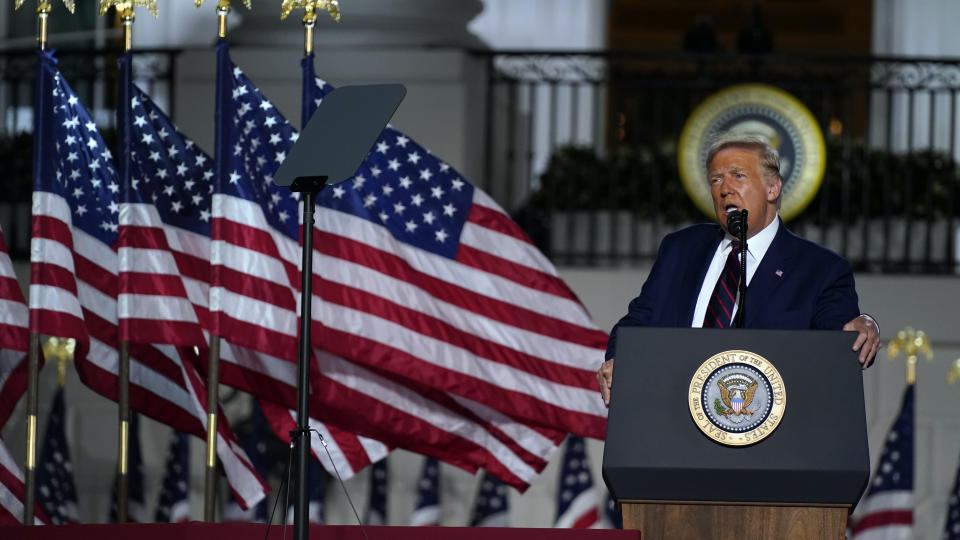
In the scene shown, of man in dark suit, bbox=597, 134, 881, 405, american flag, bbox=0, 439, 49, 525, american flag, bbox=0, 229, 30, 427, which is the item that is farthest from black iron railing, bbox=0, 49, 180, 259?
man in dark suit, bbox=597, 134, 881, 405

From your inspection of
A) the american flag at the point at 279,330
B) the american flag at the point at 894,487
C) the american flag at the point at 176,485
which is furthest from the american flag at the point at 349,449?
the american flag at the point at 894,487

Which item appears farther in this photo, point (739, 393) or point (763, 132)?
point (763, 132)

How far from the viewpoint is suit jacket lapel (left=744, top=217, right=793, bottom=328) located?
375 cm

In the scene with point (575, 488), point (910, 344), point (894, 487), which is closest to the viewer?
point (894, 487)

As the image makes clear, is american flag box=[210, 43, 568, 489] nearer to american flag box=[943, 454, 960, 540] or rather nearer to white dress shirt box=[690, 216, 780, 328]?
white dress shirt box=[690, 216, 780, 328]

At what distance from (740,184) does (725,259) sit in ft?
0.73

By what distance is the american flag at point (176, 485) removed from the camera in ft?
26.5

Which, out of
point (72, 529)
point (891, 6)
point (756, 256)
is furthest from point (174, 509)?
point (891, 6)

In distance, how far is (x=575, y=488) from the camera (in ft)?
27.0

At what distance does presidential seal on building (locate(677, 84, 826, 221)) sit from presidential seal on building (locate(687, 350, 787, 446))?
5605mm

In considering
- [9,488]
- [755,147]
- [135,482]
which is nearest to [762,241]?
[755,147]

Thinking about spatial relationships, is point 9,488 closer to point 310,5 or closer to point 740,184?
point 310,5

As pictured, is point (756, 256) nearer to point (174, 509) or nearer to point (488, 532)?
point (488, 532)

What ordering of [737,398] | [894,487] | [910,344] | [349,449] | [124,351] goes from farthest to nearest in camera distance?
[910,344]
[894,487]
[349,449]
[124,351]
[737,398]
